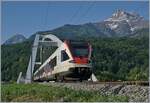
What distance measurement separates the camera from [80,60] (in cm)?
2161

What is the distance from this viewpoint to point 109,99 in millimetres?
9078

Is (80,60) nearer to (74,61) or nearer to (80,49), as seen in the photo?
(74,61)

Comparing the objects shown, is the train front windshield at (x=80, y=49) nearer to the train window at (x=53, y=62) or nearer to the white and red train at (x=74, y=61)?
the white and red train at (x=74, y=61)

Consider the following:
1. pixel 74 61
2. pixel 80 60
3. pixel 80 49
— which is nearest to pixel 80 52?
pixel 80 49

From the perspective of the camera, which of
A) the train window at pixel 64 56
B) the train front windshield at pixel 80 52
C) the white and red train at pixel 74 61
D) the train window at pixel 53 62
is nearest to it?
the white and red train at pixel 74 61

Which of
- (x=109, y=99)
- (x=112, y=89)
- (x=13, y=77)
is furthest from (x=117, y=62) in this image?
(x=109, y=99)

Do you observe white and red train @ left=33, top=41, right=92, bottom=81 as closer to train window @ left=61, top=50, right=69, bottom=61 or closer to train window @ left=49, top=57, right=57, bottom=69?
train window @ left=61, top=50, right=69, bottom=61

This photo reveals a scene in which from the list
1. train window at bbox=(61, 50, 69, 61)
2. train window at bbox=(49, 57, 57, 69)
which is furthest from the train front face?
train window at bbox=(49, 57, 57, 69)

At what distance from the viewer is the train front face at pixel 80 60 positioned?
2150 centimetres

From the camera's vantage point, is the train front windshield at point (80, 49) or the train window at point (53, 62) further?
the train window at point (53, 62)

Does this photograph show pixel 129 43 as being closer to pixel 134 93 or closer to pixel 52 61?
pixel 52 61

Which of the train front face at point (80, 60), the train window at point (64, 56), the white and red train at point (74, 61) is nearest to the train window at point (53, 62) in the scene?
the white and red train at point (74, 61)

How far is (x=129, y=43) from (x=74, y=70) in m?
52.7

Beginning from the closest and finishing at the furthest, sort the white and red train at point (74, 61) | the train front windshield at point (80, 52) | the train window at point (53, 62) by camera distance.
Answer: the white and red train at point (74, 61) → the train front windshield at point (80, 52) → the train window at point (53, 62)
